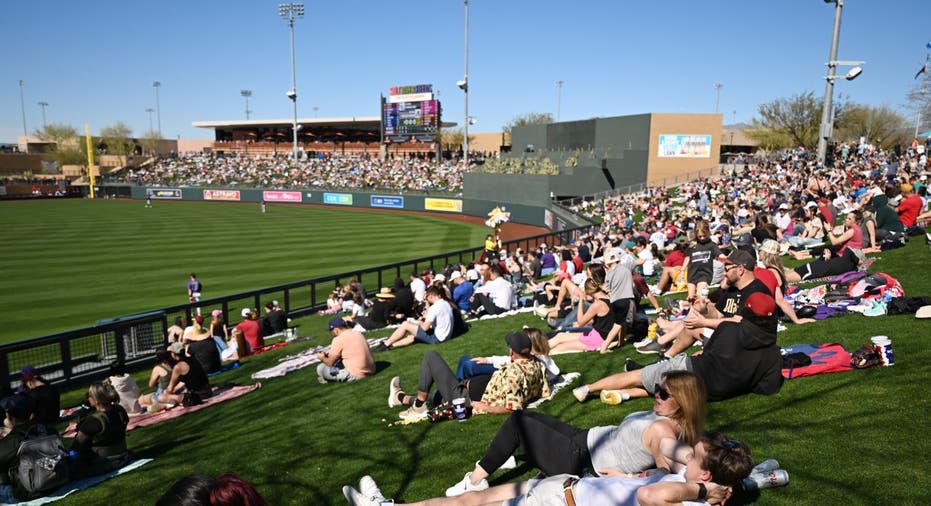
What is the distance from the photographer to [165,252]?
28516mm

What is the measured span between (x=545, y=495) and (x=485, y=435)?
83.5 inches

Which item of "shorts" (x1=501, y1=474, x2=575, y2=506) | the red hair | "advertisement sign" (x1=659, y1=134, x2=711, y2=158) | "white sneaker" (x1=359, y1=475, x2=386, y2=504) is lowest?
"white sneaker" (x1=359, y1=475, x2=386, y2=504)

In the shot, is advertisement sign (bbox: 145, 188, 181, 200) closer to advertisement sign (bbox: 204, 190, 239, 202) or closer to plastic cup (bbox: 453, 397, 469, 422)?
advertisement sign (bbox: 204, 190, 239, 202)

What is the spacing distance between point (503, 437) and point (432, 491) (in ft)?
2.93

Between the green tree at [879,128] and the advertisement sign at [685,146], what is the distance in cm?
2059

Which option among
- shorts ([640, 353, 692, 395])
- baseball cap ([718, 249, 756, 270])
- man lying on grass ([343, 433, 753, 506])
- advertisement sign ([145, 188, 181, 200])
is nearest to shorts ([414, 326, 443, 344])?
shorts ([640, 353, 692, 395])

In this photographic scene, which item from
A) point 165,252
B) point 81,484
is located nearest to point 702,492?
point 81,484

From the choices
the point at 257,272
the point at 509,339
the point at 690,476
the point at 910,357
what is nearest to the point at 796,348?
the point at 910,357

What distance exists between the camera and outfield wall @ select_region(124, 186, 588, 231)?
41.8m

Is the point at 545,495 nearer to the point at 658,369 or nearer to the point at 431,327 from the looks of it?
the point at 658,369

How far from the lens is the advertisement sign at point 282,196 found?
207 ft

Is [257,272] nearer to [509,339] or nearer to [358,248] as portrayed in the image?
[358,248]

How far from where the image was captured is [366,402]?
7.70 meters

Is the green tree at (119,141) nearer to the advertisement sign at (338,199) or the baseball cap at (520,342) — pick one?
the advertisement sign at (338,199)
